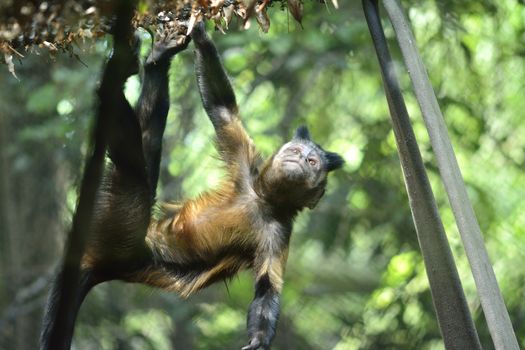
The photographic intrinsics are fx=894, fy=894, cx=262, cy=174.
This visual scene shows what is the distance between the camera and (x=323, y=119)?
9.20m

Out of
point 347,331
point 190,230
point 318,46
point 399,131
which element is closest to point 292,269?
point 347,331

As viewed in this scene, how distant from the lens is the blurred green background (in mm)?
8328

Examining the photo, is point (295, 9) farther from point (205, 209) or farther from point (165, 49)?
point (205, 209)

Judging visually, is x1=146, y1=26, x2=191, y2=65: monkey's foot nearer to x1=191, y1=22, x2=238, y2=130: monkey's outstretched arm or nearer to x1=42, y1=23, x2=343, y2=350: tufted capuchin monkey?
x1=42, y1=23, x2=343, y2=350: tufted capuchin monkey

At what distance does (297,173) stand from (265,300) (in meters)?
0.94

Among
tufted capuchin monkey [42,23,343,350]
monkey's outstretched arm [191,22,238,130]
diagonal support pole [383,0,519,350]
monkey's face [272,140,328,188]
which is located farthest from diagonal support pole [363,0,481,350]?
monkey's face [272,140,328,188]

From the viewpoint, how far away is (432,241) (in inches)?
115

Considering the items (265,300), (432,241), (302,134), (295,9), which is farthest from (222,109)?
(295,9)

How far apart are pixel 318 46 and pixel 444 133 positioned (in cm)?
566

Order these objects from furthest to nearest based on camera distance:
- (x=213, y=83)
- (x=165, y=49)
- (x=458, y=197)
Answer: (x=213, y=83) → (x=165, y=49) → (x=458, y=197)

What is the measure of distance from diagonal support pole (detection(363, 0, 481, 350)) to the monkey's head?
7.31 feet

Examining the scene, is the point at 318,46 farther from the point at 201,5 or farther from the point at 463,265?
the point at 201,5

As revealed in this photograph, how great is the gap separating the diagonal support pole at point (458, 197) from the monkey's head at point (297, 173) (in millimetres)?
2255

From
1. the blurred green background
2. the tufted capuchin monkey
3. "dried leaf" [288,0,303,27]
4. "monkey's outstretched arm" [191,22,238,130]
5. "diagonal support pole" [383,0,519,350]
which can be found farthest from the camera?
the blurred green background
